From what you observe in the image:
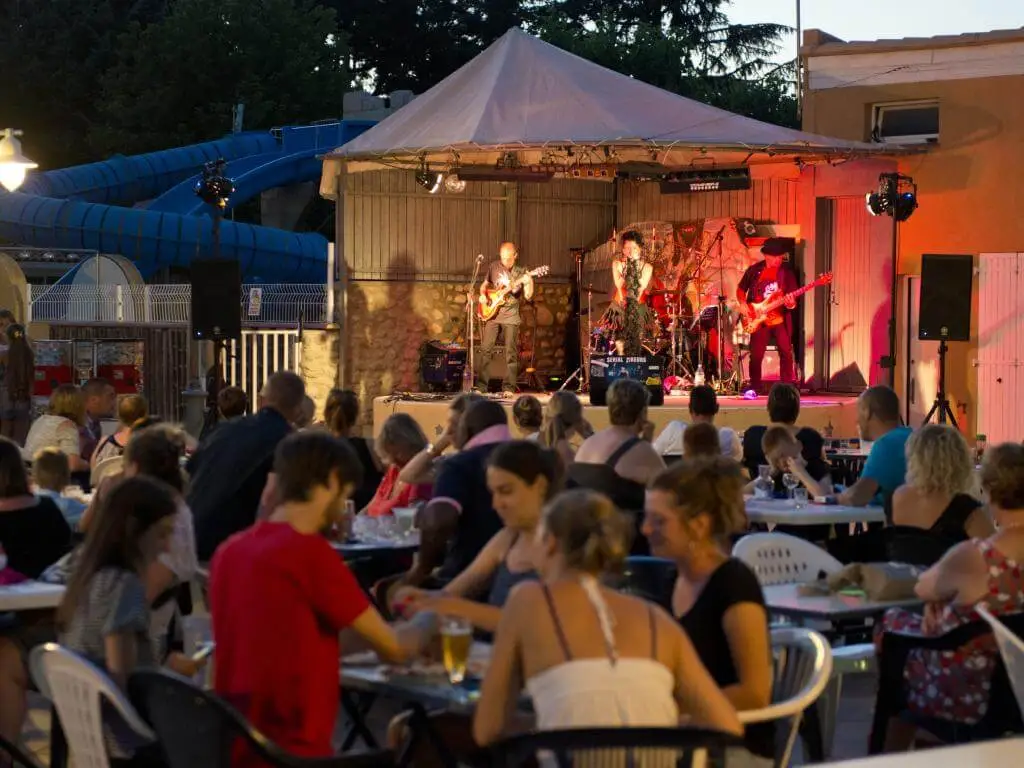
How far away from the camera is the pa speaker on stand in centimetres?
1512

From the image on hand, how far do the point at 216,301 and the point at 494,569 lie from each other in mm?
10722

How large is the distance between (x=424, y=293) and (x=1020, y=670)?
14571mm

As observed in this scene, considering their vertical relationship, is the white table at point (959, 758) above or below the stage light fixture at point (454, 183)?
below

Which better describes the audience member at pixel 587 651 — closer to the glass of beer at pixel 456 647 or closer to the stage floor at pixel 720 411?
the glass of beer at pixel 456 647

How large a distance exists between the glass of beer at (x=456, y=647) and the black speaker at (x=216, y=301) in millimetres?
11467

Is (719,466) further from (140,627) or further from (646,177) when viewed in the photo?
(646,177)

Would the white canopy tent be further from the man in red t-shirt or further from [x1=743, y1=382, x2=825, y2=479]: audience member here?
the man in red t-shirt

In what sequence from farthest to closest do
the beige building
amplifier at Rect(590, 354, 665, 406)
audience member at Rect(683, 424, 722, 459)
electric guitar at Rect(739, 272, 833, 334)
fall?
electric guitar at Rect(739, 272, 833, 334) < the beige building < amplifier at Rect(590, 354, 665, 406) < audience member at Rect(683, 424, 722, 459)

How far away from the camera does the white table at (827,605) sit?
5359mm

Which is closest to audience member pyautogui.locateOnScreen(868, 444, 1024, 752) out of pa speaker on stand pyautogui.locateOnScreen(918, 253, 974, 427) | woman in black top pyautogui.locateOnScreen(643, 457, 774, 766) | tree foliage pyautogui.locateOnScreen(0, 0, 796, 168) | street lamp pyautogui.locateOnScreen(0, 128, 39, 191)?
woman in black top pyautogui.locateOnScreen(643, 457, 774, 766)

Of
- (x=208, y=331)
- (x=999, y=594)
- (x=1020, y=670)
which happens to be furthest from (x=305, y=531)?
(x=208, y=331)

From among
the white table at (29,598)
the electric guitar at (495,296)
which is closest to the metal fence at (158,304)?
the electric guitar at (495,296)

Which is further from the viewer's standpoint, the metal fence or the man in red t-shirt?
the metal fence

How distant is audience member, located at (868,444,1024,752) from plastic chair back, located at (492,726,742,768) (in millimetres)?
1749
